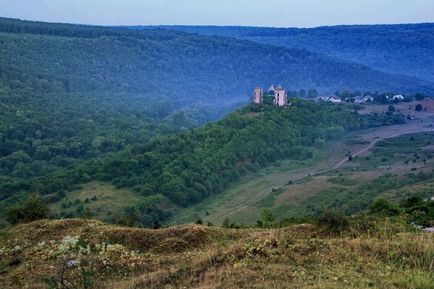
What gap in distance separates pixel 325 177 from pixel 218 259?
152 feet

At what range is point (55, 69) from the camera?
461ft

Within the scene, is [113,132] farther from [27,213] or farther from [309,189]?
[27,213]

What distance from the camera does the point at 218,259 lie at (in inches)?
316

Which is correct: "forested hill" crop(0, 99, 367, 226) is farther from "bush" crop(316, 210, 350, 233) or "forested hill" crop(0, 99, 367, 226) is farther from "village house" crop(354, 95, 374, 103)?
"bush" crop(316, 210, 350, 233)

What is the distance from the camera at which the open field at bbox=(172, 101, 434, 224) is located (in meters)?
43.9

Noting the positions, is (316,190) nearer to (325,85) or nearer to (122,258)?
(122,258)

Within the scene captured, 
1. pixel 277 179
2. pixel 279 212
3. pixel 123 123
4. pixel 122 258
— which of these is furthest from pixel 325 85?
pixel 122 258

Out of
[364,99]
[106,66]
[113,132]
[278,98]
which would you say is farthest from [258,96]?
[106,66]

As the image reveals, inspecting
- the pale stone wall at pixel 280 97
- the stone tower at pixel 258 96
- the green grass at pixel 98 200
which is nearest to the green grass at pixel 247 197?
the green grass at pixel 98 200

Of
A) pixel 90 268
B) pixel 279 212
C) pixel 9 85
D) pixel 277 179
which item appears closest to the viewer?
pixel 90 268

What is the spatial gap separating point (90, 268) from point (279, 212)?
1352 inches

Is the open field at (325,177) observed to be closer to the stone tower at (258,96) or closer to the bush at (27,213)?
the stone tower at (258,96)

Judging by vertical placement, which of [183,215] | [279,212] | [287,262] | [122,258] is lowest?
[183,215]

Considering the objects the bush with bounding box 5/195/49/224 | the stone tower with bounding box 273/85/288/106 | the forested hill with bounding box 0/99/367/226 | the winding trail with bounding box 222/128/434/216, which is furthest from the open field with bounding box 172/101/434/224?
the bush with bounding box 5/195/49/224
